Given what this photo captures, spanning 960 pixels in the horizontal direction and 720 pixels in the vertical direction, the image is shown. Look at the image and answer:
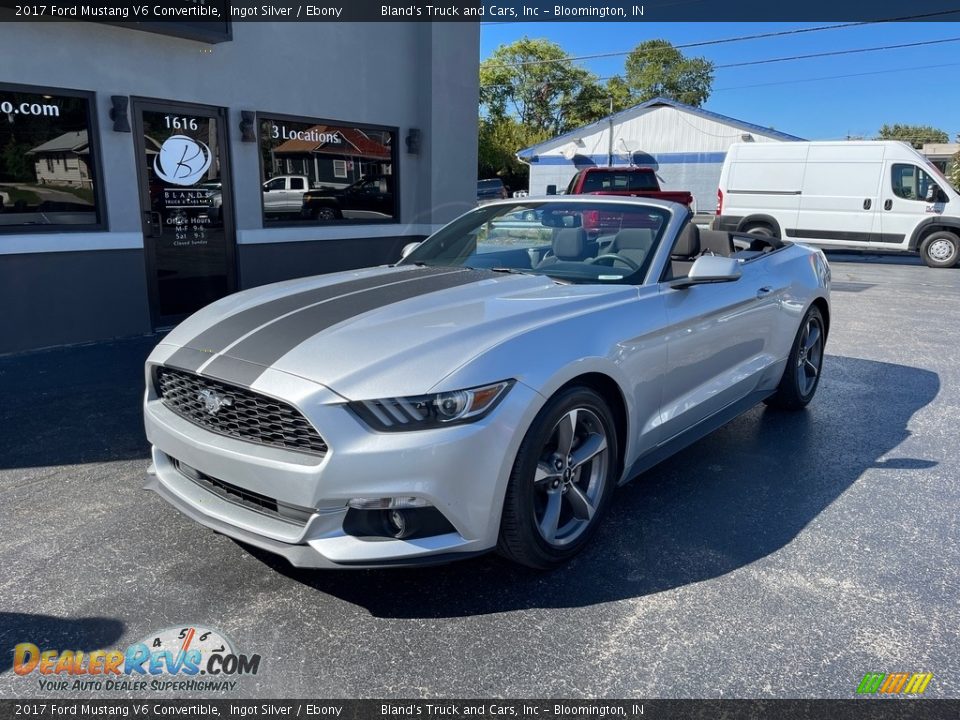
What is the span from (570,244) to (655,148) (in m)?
37.0

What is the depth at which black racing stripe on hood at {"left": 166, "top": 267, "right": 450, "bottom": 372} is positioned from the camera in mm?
2924

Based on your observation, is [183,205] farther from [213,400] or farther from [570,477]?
[570,477]

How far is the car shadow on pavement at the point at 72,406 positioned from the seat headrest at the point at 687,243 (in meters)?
3.23

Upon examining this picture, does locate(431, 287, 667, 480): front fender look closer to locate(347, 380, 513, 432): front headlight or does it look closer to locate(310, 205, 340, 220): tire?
locate(347, 380, 513, 432): front headlight

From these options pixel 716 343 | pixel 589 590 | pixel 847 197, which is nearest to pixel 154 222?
pixel 716 343

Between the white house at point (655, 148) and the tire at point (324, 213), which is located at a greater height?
the white house at point (655, 148)

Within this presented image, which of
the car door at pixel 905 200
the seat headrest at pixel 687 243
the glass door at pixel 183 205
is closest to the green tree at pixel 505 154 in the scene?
the car door at pixel 905 200

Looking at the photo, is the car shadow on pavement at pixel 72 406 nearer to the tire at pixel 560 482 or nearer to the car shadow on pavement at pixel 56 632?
the car shadow on pavement at pixel 56 632

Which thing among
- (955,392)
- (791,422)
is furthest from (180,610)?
(955,392)

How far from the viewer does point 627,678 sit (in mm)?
2438

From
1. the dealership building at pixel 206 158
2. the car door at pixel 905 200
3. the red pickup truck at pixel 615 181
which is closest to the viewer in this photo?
the dealership building at pixel 206 158

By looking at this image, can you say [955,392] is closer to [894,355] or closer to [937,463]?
[894,355]

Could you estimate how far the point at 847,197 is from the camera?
51.2 feet

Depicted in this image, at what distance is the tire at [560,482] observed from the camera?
9.01ft
